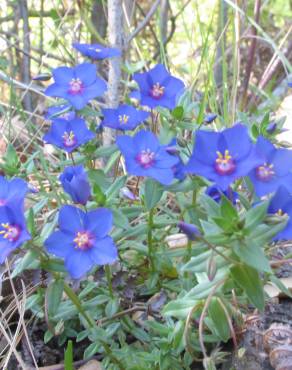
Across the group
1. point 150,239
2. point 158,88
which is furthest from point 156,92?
point 150,239

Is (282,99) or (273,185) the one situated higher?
(273,185)

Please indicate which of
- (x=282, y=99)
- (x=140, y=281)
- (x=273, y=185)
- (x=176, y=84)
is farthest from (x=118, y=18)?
(x=282, y=99)

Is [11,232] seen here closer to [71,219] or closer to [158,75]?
[71,219]

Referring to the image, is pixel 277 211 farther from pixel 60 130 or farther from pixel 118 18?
pixel 118 18

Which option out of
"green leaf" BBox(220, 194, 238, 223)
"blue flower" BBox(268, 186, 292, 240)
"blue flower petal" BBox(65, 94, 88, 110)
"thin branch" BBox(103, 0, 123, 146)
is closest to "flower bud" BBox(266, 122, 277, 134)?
"blue flower" BBox(268, 186, 292, 240)

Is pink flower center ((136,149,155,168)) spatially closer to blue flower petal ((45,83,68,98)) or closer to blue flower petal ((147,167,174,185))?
blue flower petal ((147,167,174,185))

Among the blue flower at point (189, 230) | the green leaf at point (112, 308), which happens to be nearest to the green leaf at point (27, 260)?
the green leaf at point (112, 308)

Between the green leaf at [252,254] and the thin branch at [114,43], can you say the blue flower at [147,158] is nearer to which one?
the green leaf at [252,254]
